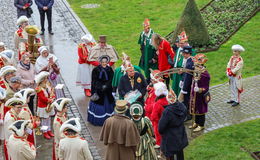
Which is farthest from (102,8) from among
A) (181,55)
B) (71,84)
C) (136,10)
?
(181,55)

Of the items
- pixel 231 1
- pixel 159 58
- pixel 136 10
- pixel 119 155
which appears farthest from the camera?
pixel 136 10

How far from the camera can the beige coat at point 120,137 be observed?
9.98 m

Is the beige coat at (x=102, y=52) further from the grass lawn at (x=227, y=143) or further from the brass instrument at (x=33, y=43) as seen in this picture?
the grass lawn at (x=227, y=143)

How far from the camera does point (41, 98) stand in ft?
40.4

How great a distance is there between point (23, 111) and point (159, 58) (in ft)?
18.0

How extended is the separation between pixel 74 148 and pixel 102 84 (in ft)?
13.6

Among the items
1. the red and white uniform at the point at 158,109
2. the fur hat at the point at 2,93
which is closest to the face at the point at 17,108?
the fur hat at the point at 2,93

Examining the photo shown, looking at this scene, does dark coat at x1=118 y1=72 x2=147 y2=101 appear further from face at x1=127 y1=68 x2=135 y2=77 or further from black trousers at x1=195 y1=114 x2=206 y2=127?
black trousers at x1=195 y1=114 x2=206 y2=127

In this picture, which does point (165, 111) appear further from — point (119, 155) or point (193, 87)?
point (193, 87)

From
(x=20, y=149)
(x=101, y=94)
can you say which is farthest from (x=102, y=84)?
(x=20, y=149)

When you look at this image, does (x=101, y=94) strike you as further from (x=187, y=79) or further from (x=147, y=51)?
(x=147, y=51)

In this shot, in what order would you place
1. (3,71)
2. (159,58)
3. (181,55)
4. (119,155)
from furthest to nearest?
(159,58) < (181,55) < (3,71) < (119,155)

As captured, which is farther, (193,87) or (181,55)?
(181,55)

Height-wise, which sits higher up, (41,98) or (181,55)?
(181,55)
